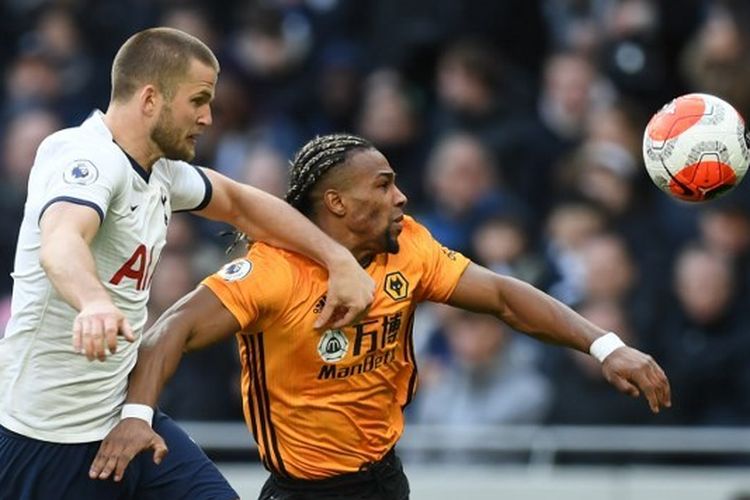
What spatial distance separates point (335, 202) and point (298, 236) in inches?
8.6

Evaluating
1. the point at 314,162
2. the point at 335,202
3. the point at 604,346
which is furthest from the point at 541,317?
the point at 314,162

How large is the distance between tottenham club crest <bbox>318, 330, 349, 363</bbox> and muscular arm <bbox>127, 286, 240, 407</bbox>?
1.16ft

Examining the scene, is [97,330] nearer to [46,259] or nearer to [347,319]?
[46,259]

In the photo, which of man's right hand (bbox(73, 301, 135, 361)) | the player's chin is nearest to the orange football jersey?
the player's chin

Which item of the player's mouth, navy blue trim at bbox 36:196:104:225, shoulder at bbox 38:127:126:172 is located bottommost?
the player's mouth

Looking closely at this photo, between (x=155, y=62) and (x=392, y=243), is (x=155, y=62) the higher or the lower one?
the higher one

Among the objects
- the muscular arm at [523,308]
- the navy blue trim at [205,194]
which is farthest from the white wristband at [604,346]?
the navy blue trim at [205,194]

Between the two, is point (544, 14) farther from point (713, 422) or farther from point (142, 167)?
point (142, 167)

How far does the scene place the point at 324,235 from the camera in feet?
22.2

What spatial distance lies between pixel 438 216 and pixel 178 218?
165 cm

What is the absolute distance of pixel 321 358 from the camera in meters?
6.77

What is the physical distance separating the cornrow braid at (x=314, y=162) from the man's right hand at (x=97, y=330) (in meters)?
1.62

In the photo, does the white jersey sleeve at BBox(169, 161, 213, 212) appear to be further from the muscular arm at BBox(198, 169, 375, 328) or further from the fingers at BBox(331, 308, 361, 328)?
the fingers at BBox(331, 308, 361, 328)

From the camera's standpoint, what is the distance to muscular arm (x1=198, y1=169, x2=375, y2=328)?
21.7 ft
